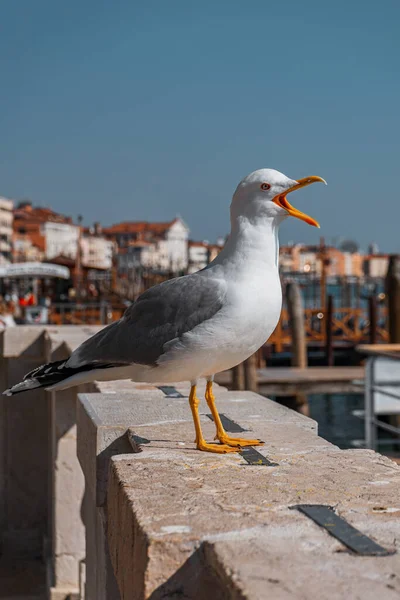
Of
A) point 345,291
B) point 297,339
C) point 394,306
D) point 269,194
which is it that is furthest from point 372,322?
point 345,291

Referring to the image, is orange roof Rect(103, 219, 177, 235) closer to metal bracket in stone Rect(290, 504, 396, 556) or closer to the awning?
the awning

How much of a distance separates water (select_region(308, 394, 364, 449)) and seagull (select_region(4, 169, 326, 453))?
13.6 m

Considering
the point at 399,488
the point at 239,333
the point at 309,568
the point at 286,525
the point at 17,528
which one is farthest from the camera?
the point at 17,528

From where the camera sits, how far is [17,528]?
607 centimetres

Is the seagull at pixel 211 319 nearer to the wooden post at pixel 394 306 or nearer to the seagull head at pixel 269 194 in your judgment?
the seagull head at pixel 269 194

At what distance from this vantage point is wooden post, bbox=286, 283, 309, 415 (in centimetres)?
1595

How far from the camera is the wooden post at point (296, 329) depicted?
17.9 m

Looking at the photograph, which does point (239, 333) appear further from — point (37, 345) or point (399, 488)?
point (37, 345)

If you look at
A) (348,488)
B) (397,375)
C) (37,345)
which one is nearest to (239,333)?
(348,488)

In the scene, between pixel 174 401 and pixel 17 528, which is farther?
pixel 17 528

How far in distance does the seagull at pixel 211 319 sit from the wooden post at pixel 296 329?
49.5ft

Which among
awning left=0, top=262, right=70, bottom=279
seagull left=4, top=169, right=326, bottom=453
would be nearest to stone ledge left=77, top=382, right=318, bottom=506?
seagull left=4, top=169, right=326, bottom=453

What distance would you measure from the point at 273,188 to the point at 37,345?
150 inches

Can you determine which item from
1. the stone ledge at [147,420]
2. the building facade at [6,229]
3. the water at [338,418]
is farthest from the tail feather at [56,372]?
the building facade at [6,229]
